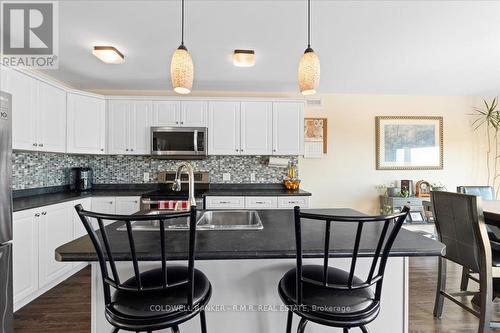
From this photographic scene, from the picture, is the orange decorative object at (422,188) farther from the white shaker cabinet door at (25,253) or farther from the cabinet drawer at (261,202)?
the white shaker cabinet door at (25,253)

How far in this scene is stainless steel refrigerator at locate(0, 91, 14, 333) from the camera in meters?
1.70

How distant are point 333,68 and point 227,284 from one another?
9.13 feet

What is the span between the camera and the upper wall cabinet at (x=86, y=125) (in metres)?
3.13

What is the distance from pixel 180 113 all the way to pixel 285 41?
73.9 inches

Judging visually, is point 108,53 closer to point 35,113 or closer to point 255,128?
point 35,113

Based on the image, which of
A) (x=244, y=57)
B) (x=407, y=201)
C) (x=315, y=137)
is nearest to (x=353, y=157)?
(x=315, y=137)

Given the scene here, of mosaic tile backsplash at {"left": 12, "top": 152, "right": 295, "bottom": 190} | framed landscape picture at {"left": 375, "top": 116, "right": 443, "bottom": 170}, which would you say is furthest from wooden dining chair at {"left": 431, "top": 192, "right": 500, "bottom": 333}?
mosaic tile backsplash at {"left": 12, "top": 152, "right": 295, "bottom": 190}

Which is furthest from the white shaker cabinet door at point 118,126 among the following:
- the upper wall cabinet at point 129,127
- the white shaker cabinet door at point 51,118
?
the white shaker cabinet door at point 51,118

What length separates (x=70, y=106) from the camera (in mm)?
3104

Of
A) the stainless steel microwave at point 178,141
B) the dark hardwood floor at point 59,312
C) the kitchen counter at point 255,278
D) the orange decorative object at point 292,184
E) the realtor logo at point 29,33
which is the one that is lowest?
the dark hardwood floor at point 59,312

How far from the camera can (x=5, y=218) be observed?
5.66 ft

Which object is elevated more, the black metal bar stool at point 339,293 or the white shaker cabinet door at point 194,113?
the white shaker cabinet door at point 194,113

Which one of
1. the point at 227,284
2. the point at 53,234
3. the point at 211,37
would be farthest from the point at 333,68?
the point at 53,234

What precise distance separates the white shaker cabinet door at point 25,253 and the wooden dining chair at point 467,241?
3.65 meters
